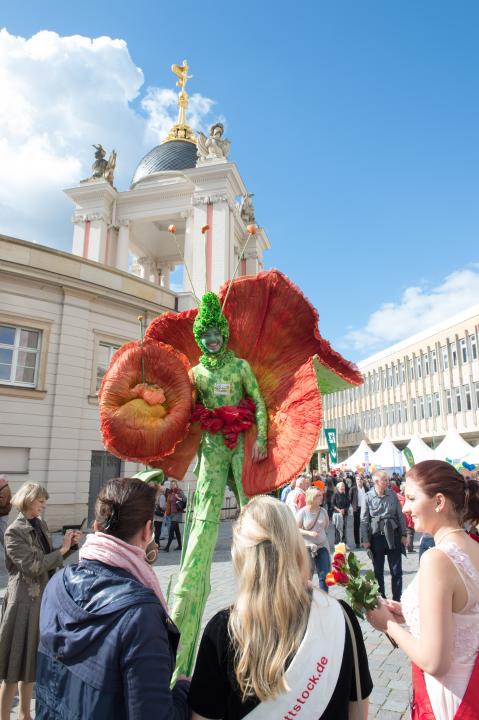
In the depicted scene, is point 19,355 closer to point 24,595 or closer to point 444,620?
point 24,595

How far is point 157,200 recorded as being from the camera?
23922mm

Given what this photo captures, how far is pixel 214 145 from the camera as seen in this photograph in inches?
901

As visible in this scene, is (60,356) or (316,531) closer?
(316,531)

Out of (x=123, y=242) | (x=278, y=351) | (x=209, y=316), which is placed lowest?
(x=278, y=351)

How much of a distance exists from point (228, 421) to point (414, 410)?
44360 millimetres

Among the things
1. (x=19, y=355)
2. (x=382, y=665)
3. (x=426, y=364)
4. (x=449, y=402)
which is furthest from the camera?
(x=426, y=364)

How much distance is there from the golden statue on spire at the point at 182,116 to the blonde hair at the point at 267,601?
2922 cm

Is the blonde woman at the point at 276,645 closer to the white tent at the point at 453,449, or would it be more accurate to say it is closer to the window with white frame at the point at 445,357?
the white tent at the point at 453,449

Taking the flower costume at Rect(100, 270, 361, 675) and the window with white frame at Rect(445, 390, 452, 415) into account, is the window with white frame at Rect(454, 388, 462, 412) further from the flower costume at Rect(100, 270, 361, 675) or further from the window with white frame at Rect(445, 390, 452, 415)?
the flower costume at Rect(100, 270, 361, 675)

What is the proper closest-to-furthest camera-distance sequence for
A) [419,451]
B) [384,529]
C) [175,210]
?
[384,529]
[419,451]
[175,210]

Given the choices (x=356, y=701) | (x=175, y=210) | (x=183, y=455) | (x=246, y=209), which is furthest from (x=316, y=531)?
(x=246, y=209)

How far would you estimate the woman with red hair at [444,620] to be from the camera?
67.0 inches

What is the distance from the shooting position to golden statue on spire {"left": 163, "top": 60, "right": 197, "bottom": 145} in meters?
27.9

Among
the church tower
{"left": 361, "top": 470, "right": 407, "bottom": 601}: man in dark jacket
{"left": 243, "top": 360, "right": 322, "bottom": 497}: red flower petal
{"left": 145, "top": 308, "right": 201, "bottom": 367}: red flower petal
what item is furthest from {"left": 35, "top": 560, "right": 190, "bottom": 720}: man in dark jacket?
the church tower
